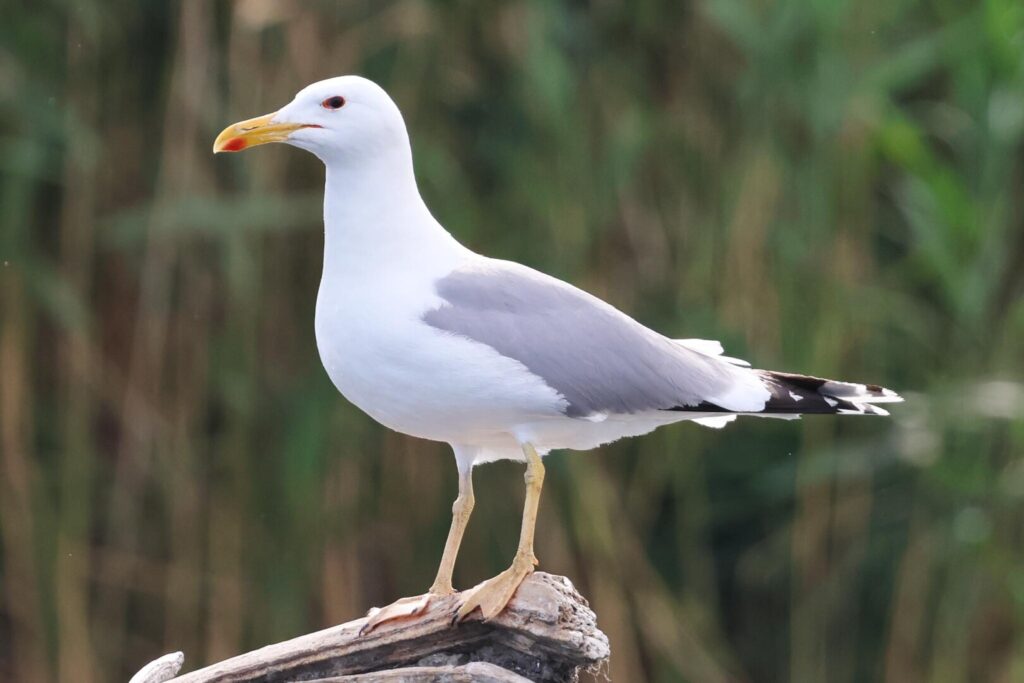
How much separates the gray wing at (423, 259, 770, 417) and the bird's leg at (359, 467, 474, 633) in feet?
0.79

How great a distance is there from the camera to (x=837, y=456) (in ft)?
8.70

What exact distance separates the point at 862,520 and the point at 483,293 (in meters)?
1.29

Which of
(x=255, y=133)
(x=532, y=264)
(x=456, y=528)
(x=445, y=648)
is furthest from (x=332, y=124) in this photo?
(x=532, y=264)

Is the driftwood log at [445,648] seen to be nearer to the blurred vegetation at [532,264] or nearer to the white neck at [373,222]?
the white neck at [373,222]

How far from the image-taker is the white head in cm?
175

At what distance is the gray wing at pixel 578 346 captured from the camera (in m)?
1.73

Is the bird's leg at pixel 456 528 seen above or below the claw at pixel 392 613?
above

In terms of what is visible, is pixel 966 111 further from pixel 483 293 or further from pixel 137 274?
pixel 137 274

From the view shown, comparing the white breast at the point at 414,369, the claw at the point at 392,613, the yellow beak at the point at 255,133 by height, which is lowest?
the claw at the point at 392,613

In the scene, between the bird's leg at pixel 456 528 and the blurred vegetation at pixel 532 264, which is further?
the blurred vegetation at pixel 532 264

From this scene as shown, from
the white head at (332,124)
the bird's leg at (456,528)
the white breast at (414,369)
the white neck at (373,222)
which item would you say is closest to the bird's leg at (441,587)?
the bird's leg at (456,528)

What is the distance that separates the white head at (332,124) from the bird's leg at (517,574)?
0.41m

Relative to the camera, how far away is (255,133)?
5.77 feet

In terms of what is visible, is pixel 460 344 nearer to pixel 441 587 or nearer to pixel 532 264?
pixel 441 587
